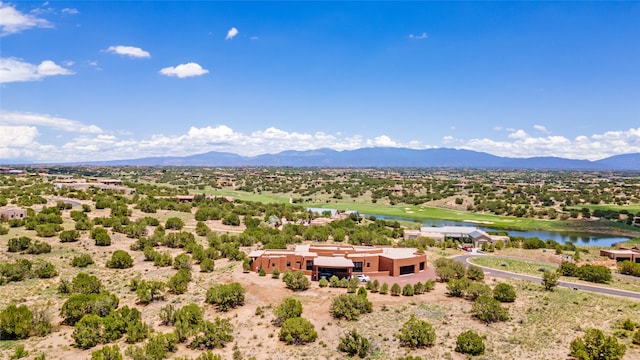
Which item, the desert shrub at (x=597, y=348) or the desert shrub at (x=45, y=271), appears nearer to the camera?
the desert shrub at (x=597, y=348)

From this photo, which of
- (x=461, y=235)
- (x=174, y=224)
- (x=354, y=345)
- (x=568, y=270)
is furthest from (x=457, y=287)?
(x=174, y=224)

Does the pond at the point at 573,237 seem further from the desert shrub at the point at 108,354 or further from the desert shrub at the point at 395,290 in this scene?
the desert shrub at the point at 108,354

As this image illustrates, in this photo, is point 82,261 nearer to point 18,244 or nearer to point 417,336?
point 18,244

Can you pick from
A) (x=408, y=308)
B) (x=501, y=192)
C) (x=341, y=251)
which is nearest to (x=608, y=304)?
(x=408, y=308)

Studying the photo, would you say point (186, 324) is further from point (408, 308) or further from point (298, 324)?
point (408, 308)

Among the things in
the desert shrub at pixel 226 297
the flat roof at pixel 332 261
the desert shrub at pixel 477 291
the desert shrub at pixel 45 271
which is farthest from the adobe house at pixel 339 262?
the desert shrub at pixel 45 271

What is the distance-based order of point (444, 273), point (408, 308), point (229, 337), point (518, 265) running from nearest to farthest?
point (229, 337) < point (408, 308) < point (444, 273) < point (518, 265)

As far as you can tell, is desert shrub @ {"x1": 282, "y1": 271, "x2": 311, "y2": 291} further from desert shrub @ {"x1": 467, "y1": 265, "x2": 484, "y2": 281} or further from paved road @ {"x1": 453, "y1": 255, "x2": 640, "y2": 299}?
paved road @ {"x1": 453, "y1": 255, "x2": 640, "y2": 299}
